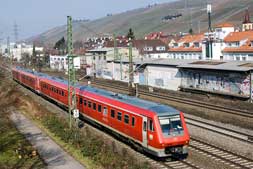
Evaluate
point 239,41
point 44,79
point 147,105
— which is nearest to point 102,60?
point 239,41

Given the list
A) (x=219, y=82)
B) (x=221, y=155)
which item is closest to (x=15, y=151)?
(x=221, y=155)

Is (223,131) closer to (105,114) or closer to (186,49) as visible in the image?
(105,114)

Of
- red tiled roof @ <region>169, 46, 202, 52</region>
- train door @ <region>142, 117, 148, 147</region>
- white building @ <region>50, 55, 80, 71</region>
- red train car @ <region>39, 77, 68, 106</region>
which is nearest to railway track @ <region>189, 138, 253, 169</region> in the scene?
train door @ <region>142, 117, 148, 147</region>

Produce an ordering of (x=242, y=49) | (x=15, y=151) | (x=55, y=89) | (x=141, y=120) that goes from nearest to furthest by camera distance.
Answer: (x=141, y=120) → (x=15, y=151) → (x=55, y=89) → (x=242, y=49)

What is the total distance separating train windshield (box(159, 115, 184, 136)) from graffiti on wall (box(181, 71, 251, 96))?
2161 centimetres

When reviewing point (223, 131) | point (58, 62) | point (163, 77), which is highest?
point (58, 62)

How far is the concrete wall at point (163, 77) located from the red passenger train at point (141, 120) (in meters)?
23.2

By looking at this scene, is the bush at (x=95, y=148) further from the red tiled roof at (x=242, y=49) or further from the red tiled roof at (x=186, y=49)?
the red tiled roof at (x=186, y=49)

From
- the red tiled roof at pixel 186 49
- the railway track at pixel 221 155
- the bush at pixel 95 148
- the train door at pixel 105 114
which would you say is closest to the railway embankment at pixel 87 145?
the bush at pixel 95 148

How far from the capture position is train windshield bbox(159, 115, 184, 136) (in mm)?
18766

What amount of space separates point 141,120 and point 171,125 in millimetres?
1735

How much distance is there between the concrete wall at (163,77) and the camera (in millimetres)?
50875

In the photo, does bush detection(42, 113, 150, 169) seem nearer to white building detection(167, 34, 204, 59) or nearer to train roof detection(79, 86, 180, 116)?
train roof detection(79, 86, 180, 116)

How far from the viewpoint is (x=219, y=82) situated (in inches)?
1676
